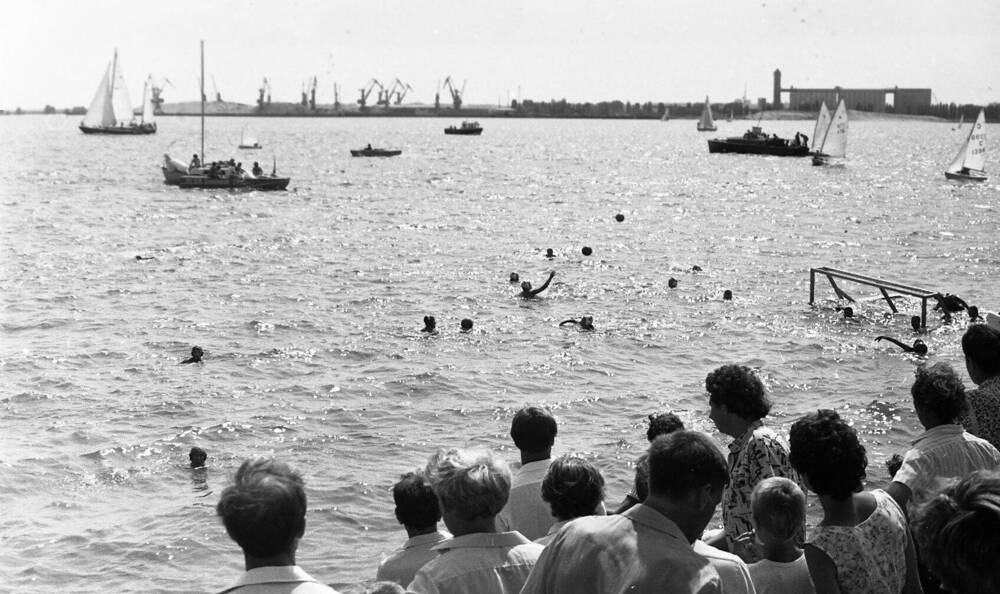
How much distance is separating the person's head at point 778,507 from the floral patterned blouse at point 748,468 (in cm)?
86

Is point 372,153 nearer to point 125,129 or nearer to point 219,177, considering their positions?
point 125,129

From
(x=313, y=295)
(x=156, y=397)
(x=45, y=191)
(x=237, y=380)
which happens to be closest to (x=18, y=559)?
(x=156, y=397)

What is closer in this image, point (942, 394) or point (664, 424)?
point (942, 394)

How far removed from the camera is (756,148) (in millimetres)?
124438

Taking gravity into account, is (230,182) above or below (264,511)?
above

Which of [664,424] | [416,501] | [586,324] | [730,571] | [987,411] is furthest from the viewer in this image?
[586,324]

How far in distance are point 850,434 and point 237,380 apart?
17.6 meters

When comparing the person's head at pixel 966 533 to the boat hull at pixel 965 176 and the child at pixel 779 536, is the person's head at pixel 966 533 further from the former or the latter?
the boat hull at pixel 965 176

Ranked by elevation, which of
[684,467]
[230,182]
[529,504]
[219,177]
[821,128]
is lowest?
[529,504]

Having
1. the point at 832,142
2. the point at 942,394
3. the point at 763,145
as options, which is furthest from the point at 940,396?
the point at 763,145

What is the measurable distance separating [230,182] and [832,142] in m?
63.5

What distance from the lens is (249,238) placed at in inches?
1860

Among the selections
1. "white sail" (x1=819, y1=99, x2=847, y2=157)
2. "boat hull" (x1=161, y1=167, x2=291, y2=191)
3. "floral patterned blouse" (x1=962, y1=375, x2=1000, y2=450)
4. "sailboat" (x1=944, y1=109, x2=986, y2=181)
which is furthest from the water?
"white sail" (x1=819, y1=99, x2=847, y2=157)

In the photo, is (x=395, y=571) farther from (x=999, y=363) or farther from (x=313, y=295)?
(x=313, y=295)
